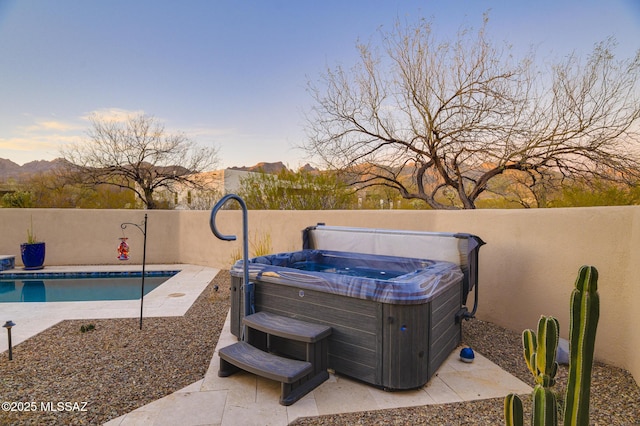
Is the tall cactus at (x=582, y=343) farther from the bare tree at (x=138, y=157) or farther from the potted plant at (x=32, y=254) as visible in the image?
the bare tree at (x=138, y=157)

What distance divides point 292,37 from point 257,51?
1145 millimetres

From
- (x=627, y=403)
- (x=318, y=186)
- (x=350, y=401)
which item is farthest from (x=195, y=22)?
(x=627, y=403)

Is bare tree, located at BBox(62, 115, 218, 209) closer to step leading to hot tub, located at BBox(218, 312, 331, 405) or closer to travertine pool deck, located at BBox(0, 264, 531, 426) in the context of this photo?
travertine pool deck, located at BBox(0, 264, 531, 426)

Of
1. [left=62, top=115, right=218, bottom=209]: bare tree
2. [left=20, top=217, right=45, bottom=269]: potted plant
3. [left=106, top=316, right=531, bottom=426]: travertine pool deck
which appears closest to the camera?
[left=106, top=316, right=531, bottom=426]: travertine pool deck

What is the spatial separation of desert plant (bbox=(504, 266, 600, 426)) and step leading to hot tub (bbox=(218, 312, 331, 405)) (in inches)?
61.0

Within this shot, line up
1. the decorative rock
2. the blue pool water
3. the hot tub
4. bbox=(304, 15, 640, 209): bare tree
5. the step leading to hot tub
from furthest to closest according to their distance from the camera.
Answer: bbox=(304, 15, 640, 209): bare tree → the blue pool water → the decorative rock → the hot tub → the step leading to hot tub

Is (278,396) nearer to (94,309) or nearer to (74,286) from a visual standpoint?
(94,309)

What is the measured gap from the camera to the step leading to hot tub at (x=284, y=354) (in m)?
2.47

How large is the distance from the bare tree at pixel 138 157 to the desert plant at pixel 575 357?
1578 cm

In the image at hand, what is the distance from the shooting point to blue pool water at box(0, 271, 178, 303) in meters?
5.98

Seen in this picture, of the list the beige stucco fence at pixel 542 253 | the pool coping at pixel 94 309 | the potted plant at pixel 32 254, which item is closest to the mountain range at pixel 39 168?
the beige stucco fence at pixel 542 253

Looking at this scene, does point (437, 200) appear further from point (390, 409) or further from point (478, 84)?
point (390, 409)

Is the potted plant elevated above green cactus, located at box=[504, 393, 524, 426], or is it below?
below

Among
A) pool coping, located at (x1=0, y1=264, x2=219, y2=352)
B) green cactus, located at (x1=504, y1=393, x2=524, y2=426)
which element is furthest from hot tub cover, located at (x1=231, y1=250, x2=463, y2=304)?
pool coping, located at (x1=0, y1=264, x2=219, y2=352)
